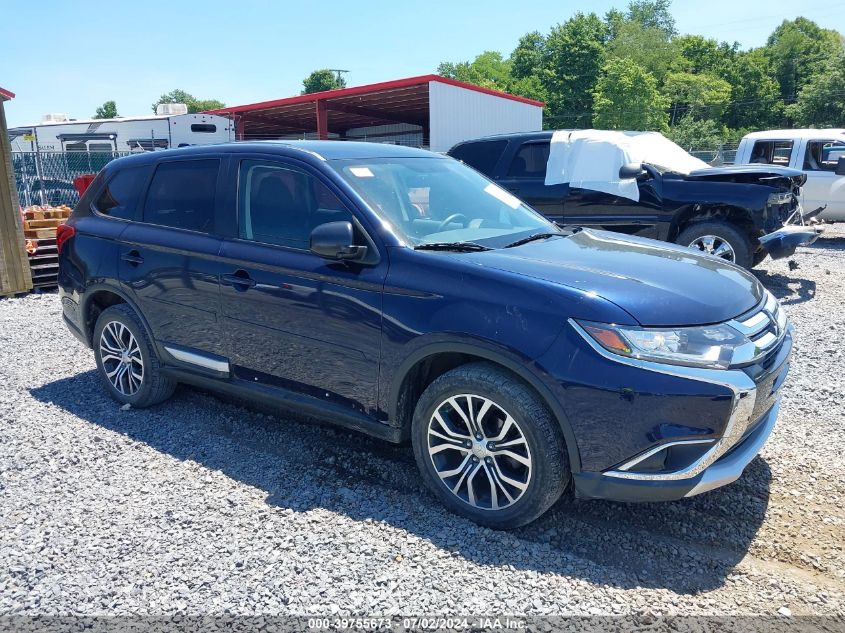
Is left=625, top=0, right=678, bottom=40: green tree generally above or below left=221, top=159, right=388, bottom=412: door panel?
above

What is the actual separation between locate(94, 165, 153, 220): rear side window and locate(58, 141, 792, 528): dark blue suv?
0.06ft

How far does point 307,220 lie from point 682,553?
2.62 m

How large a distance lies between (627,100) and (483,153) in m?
54.6

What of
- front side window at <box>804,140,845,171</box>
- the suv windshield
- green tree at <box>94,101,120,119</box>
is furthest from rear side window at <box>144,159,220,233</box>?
green tree at <box>94,101,120,119</box>

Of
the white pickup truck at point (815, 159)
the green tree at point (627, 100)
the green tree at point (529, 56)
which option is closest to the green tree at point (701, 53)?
the green tree at point (529, 56)

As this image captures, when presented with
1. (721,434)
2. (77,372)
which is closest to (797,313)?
(721,434)

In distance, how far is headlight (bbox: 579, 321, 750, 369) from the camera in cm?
273

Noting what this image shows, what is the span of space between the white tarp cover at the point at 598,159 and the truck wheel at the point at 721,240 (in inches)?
37.3

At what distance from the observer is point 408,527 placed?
322 cm

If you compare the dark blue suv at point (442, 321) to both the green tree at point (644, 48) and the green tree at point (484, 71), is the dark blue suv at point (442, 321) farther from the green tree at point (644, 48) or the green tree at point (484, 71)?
the green tree at point (644, 48)

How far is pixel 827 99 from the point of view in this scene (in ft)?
169

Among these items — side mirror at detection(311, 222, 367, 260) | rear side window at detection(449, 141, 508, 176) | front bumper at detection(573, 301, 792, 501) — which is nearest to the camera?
front bumper at detection(573, 301, 792, 501)

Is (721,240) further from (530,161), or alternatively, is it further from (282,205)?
(282,205)

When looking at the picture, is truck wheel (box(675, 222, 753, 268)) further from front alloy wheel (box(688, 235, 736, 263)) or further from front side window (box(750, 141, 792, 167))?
front side window (box(750, 141, 792, 167))
